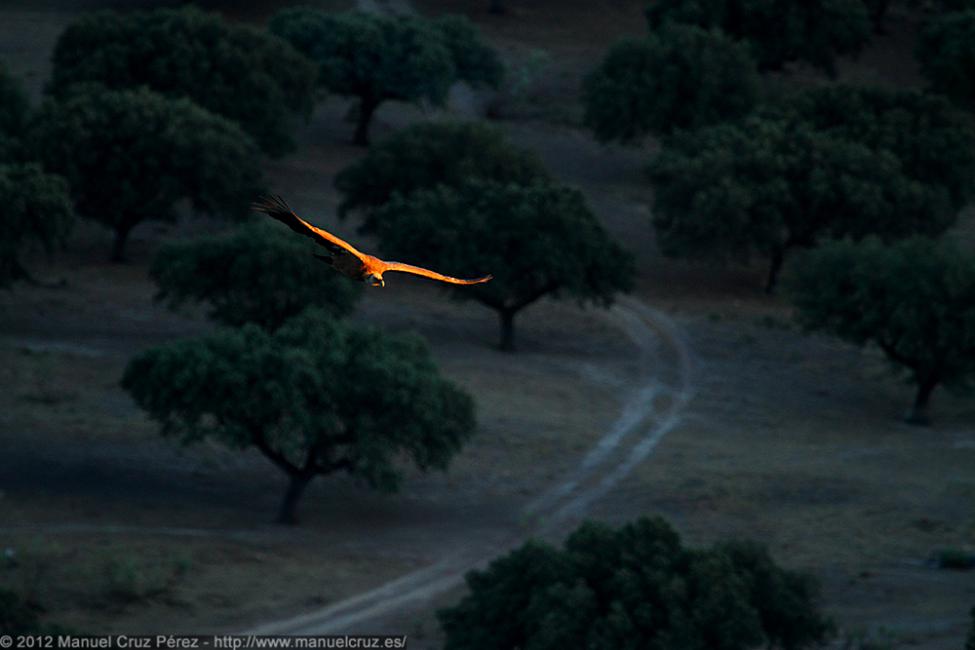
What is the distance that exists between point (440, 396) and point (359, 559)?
19.0ft

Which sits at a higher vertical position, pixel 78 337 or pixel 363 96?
pixel 363 96

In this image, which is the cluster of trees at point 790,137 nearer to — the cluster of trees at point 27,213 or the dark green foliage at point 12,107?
the cluster of trees at point 27,213

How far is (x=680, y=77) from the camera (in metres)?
96.6

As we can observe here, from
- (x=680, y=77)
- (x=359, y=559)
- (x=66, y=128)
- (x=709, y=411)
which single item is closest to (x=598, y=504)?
(x=359, y=559)

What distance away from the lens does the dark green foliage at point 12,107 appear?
3177 inches

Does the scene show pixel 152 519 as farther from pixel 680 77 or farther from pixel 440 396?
pixel 680 77

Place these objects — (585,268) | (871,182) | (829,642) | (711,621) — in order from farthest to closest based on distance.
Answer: (871,182), (585,268), (829,642), (711,621)

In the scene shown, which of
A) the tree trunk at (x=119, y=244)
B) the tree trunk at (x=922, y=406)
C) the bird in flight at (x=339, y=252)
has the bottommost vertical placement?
the tree trunk at (x=119, y=244)

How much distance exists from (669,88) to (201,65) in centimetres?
2493

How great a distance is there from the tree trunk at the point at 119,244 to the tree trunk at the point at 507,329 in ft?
57.7

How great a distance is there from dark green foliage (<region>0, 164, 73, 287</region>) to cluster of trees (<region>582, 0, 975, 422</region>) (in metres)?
27.9

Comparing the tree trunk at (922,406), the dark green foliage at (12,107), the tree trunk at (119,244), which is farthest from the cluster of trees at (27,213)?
the tree trunk at (922,406)

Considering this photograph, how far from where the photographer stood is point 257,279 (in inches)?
2415

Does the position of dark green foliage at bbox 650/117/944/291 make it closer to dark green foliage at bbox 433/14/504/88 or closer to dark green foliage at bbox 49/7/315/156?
dark green foliage at bbox 49/7/315/156
